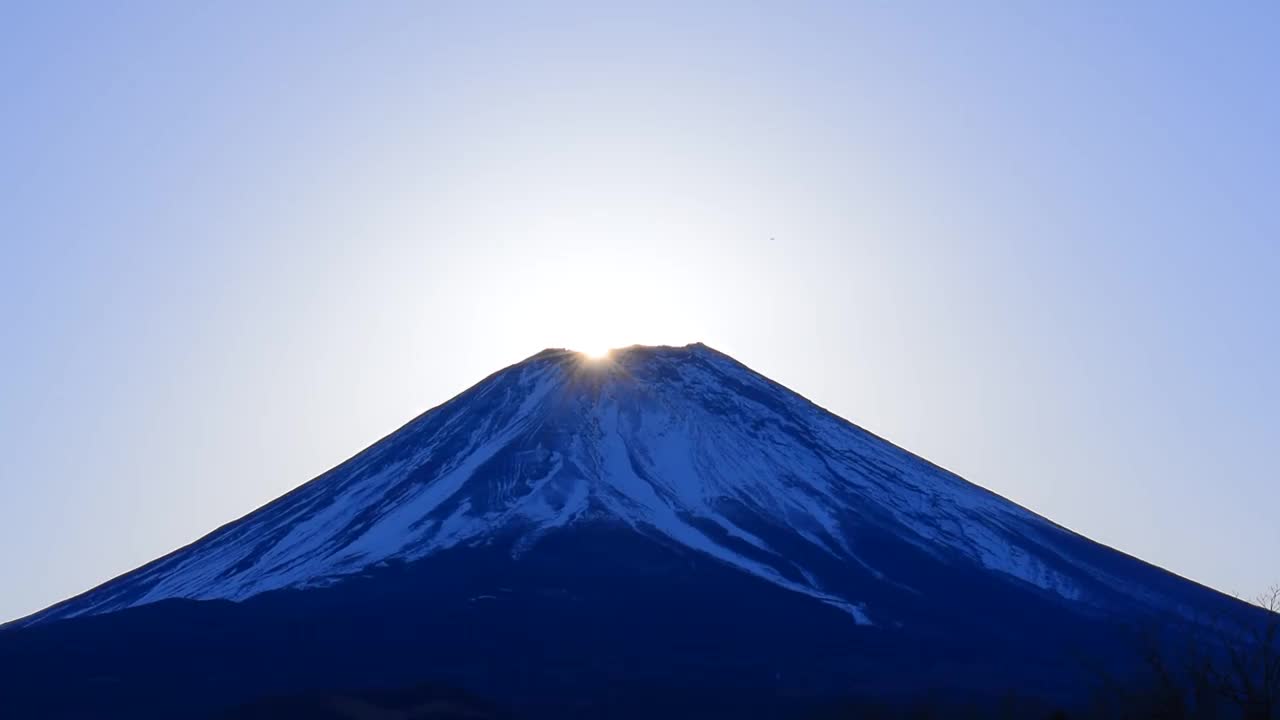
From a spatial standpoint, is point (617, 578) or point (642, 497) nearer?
point (617, 578)

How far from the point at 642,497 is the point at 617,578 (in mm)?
9731

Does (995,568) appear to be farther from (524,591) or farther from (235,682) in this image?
(235,682)

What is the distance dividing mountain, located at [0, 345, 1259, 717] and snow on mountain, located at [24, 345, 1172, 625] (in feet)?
0.63

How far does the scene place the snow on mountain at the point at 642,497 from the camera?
306 ft

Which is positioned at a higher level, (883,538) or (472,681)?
(883,538)

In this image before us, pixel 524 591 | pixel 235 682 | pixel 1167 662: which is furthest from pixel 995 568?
pixel 235 682

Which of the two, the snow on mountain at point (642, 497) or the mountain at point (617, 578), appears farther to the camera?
the snow on mountain at point (642, 497)

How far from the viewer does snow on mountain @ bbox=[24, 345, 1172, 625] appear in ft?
306

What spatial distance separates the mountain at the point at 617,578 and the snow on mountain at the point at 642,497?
0.19 meters

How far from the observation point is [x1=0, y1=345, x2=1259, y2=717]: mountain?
78625 millimetres

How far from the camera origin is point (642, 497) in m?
96.2

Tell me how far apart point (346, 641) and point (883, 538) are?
28268 millimetres

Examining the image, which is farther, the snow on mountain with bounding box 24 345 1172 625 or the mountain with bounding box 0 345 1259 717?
the snow on mountain with bounding box 24 345 1172 625

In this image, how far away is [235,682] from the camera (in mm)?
78375
